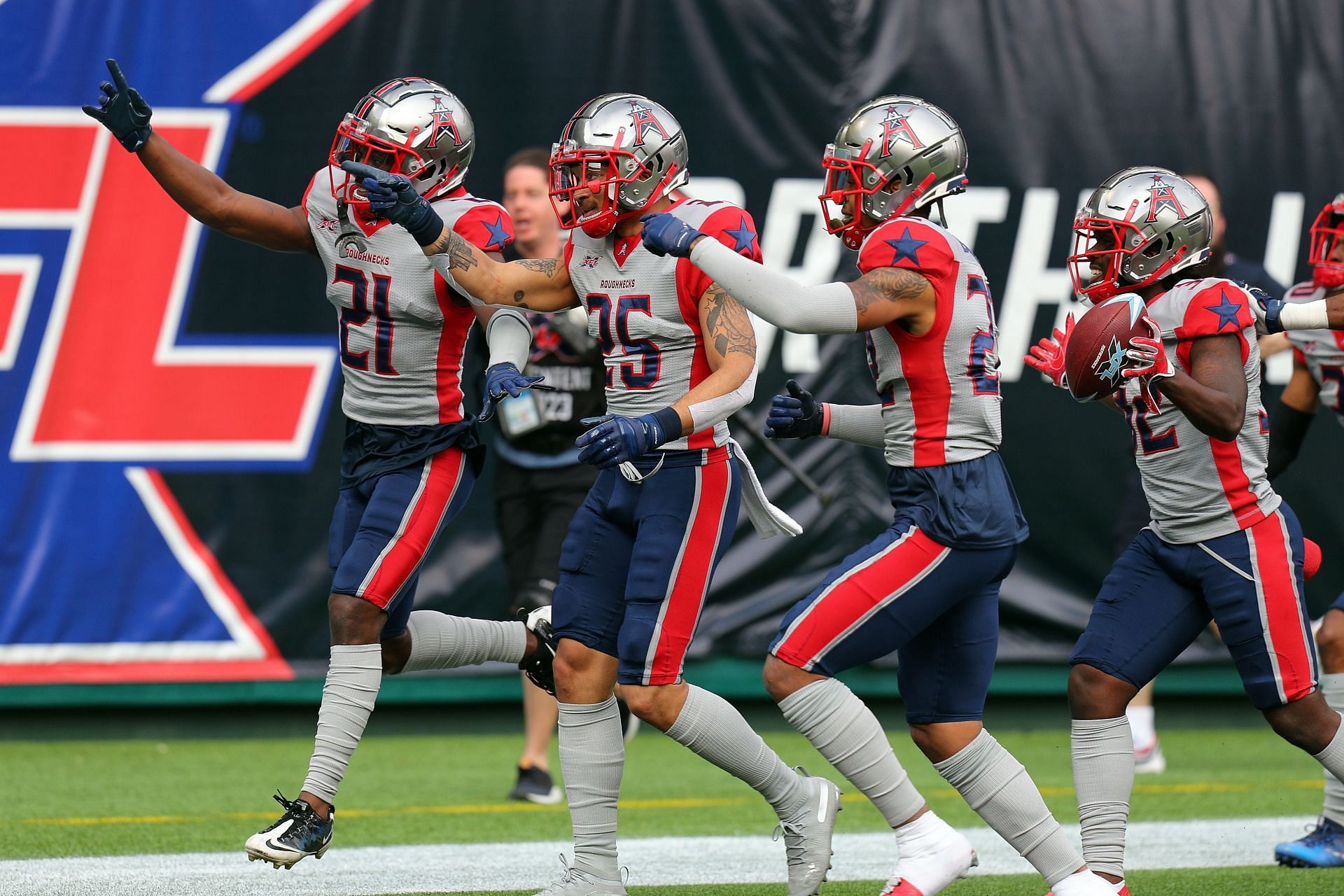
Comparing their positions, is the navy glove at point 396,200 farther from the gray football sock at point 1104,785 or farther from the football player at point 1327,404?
the football player at point 1327,404

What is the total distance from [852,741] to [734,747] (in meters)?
0.30

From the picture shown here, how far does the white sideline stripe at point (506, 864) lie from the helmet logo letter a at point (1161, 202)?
5.93ft

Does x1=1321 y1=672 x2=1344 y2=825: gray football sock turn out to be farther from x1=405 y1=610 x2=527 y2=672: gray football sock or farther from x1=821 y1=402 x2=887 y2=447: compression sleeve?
x1=405 y1=610 x2=527 y2=672: gray football sock

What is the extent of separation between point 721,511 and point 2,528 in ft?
13.2

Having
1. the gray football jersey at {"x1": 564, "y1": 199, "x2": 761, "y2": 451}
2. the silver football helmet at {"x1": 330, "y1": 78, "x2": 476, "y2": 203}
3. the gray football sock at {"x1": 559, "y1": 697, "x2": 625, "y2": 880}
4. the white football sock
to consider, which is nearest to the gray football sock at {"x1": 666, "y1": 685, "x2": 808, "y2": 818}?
the gray football sock at {"x1": 559, "y1": 697, "x2": 625, "y2": 880}

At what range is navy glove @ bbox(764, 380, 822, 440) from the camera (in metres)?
4.00

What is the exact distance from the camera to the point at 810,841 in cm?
388

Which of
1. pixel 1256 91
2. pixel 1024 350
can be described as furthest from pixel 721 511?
pixel 1256 91

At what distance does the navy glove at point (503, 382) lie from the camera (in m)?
3.91

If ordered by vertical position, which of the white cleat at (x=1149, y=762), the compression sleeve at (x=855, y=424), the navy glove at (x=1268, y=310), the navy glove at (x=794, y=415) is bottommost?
the white cleat at (x=1149, y=762)

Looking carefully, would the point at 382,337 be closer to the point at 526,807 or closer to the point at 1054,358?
the point at 1054,358

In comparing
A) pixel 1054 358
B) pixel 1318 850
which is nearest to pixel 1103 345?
pixel 1054 358

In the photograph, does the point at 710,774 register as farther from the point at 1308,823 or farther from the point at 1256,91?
the point at 1256,91

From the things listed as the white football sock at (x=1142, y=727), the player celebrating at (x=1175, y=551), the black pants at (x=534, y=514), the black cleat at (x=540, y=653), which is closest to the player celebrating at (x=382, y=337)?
the black cleat at (x=540, y=653)
